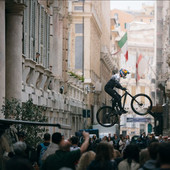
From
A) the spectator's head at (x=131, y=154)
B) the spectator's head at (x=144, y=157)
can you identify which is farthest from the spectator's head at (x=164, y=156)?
the spectator's head at (x=131, y=154)

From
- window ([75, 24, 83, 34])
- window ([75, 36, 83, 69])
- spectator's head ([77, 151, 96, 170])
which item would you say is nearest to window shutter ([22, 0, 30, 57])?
spectator's head ([77, 151, 96, 170])

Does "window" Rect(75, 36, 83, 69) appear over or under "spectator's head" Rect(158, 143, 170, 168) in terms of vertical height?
over

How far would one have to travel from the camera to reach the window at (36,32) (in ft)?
93.7

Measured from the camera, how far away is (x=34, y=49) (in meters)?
30.5

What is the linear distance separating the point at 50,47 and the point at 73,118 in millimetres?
13573

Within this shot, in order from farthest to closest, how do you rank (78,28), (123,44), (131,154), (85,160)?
(123,44)
(78,28)
(131,154)
(85,160)

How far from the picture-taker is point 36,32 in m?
31.2

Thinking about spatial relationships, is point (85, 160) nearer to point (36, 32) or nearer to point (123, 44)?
point (36, 32)

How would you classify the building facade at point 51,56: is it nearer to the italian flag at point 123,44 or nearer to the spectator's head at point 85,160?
the spectator's head at point 85,160

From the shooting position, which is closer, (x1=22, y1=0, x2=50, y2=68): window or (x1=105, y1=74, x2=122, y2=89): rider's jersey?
(x1=105, y1=74, x2=122, y2=89): rider's jersey

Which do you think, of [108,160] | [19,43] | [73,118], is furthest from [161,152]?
[73,118]

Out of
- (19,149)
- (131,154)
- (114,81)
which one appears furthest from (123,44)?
(19,149)

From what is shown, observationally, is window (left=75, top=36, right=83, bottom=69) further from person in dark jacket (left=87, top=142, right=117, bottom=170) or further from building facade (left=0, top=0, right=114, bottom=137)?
person in dark jacket (left=87, top=142, right=117, bottom=170)

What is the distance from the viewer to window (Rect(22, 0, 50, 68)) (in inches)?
1124
